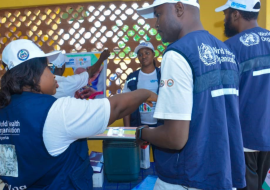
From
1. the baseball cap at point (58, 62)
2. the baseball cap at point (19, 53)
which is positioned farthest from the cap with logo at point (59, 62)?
the baseball cap at point (19, 53)

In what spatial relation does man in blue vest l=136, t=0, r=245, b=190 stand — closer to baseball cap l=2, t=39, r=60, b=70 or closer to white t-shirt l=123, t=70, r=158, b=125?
baseball cap l=2, t=39, r=60, b=70

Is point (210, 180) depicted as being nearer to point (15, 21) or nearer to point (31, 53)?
point (31, 53)

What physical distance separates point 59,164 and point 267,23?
3245mm

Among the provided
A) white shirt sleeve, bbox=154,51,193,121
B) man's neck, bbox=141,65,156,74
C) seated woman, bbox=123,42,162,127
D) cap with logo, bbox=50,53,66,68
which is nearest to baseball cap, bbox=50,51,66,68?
cap with logo, bbox=50,53,66,68

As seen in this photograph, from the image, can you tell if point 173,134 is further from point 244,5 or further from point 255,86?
point 244,5

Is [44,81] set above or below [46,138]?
above

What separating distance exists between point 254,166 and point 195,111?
1.07 m

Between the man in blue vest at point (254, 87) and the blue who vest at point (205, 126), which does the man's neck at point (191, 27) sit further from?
the man in blue vest at point (254, 87)

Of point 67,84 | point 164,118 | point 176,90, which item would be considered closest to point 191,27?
point 176,90

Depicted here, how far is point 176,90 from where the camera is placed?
3.61 feet

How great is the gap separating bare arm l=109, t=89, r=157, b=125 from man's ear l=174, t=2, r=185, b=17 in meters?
0.51

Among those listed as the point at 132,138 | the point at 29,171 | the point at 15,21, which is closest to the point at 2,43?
the point at 15,21

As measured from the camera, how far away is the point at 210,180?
1.18 metres

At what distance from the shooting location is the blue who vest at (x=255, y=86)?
174cm
